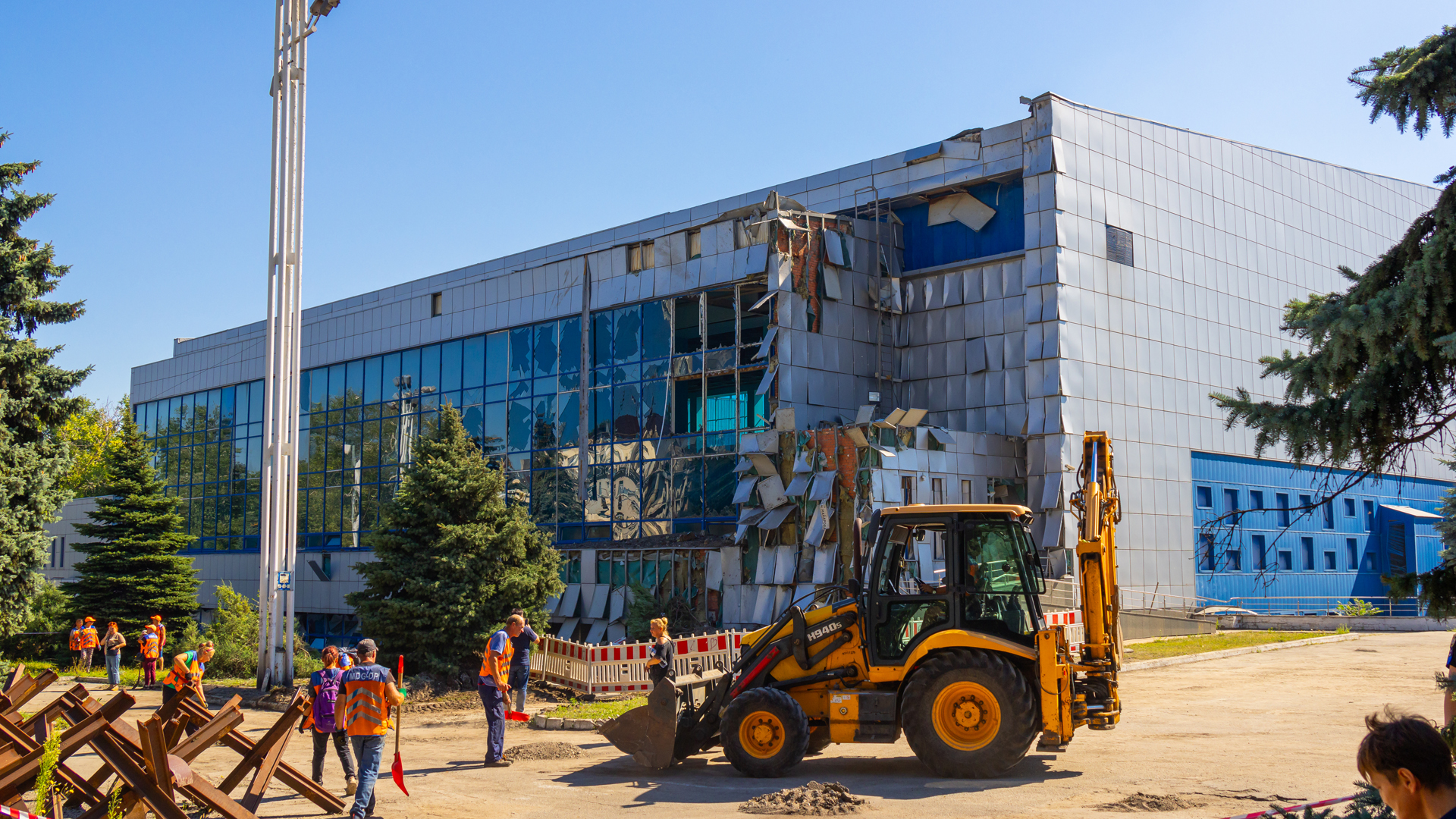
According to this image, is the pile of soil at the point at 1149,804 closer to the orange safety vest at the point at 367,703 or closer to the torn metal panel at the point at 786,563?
the orange safety vest at the point at 367,703

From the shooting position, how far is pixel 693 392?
1315 inches

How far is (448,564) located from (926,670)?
12.7 m

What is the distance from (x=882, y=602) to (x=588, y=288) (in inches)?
1009

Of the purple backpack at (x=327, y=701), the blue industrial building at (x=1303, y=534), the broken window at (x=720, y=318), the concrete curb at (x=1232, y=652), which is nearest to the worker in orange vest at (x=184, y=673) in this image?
the purple backpack at (x=327, y=701)

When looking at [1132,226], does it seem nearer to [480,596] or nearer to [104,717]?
[480,596]

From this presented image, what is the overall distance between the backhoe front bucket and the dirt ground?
24 cm

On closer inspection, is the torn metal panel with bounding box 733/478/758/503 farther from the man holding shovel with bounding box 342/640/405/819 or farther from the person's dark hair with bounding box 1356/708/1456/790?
the person's dark hair with bounding box 1356/708/1456/790

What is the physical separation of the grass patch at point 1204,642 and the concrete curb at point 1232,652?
28 cm

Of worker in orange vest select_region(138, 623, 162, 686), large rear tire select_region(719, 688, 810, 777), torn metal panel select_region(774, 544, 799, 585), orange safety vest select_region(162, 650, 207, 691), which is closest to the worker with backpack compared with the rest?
orange safety vest select_region(162, 650, 207, 691)

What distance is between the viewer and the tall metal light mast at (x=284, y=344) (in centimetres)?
2127

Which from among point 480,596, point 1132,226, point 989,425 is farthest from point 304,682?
point 1132,226

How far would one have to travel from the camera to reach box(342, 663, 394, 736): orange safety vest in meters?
10.1

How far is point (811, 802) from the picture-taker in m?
10.3

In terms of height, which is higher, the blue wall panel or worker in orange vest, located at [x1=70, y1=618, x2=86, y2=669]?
the blue wall panel
